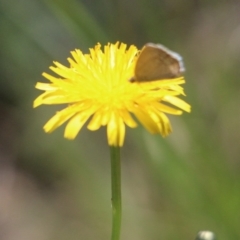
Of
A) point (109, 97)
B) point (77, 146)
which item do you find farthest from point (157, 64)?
point (77, 146)

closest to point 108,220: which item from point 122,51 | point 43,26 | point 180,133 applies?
point 180,133

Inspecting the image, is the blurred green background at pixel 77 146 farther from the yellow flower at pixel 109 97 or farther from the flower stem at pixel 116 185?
the flower stem at pixel 116 185

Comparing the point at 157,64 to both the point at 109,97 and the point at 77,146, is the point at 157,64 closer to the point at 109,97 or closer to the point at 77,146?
the point at 109,97

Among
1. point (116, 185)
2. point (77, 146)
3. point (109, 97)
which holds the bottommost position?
point (116, 185)

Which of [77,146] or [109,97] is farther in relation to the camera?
[77,146]

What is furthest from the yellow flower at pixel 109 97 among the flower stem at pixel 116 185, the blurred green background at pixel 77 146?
the blurred green background at pixel 77 146
